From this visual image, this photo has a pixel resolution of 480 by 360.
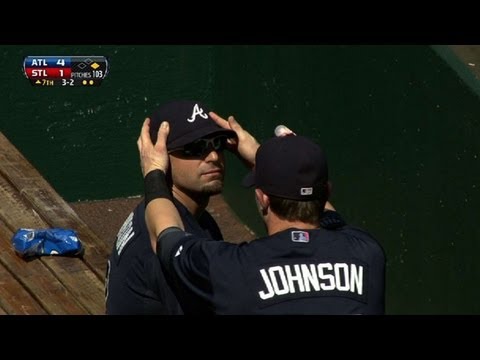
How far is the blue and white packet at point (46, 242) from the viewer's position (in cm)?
668

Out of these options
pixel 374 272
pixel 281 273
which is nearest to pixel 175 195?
pixel 281 273

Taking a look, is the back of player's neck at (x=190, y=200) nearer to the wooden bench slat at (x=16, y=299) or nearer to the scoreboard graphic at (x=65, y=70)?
the wooden bench slat at (x=16, y=299)

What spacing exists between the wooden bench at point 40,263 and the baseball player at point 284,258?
1910mm

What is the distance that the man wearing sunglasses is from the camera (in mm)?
4844

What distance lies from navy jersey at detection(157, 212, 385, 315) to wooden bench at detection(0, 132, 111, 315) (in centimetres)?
196

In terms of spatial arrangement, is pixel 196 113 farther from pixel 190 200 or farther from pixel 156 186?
pixel 156 186

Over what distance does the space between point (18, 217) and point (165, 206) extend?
8.68ft

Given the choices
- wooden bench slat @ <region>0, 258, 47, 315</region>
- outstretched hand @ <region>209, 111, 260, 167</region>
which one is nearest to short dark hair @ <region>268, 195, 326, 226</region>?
outstretched hand @ <region>209, 111, 260, 167</region>

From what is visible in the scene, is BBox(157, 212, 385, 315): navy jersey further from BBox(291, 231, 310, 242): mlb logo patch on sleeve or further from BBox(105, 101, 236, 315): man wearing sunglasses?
BBox(105, 101, 236, 315): man wearing sunglasses

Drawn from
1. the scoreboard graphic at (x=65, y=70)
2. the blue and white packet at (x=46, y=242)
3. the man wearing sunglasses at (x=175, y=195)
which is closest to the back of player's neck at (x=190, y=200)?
the man wearing sunglasses at (x=175, y=195)

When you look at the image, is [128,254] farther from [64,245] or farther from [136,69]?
[136,69]

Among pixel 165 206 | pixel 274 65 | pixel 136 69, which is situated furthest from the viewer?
pixel 136 69

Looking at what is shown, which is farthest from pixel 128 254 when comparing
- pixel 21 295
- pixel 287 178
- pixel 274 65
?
pixel 274 65
